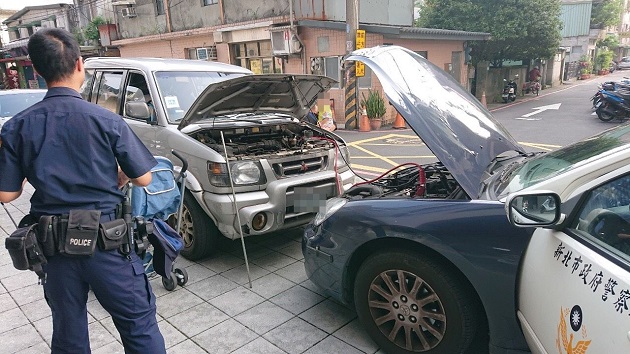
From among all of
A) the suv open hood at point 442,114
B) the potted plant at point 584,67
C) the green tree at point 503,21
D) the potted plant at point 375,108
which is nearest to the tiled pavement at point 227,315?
the suv open hood at point 442,114

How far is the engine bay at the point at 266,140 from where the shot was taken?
3.87 m

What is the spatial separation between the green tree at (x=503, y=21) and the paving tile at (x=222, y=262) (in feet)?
51.0

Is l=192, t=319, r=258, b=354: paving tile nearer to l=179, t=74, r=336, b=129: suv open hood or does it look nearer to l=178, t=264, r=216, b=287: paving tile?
l=178, t=264, r=216, b=287: paving tile

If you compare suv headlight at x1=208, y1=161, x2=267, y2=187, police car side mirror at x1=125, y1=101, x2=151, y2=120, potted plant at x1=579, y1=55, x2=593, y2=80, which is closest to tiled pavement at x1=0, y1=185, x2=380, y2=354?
suv headlight at x1=208, y1=161, x2=267, y2=187

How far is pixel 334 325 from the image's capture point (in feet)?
9.66

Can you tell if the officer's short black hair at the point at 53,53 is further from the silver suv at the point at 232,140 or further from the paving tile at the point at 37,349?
the paving tile at the point at 37,349

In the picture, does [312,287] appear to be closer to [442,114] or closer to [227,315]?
[227,315]

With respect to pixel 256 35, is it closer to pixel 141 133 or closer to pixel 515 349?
pixel 141 133

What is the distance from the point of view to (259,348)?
8.86ft

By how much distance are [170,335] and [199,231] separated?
45.2 inches

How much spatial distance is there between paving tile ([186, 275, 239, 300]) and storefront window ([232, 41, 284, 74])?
11.8 meters

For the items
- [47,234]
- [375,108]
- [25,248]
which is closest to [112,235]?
[47,234]

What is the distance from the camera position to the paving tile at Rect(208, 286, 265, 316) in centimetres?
318

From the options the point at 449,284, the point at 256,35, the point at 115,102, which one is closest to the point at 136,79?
the point at 115,102
